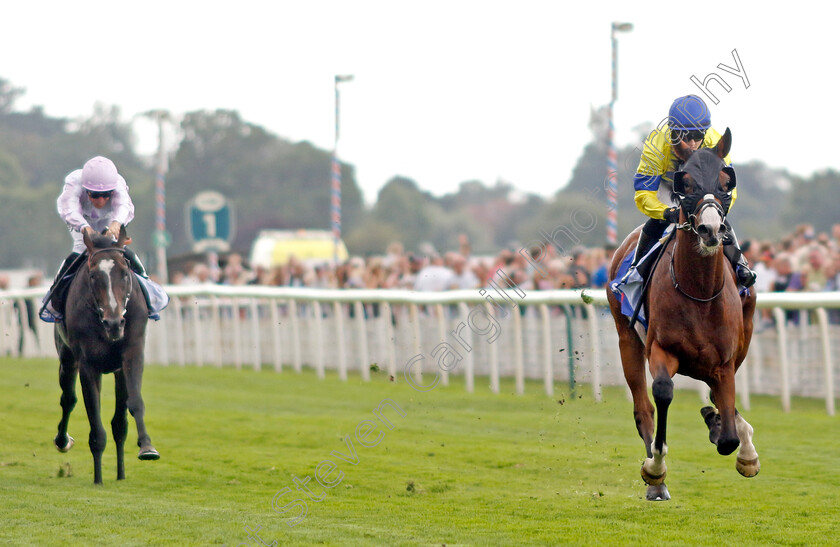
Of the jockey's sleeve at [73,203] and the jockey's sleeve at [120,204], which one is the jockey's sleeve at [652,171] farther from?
the jockey's sleeve at [73,203]

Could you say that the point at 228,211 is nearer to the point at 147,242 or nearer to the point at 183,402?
the point at 183,402

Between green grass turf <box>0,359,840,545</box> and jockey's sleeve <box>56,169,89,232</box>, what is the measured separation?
1.60m

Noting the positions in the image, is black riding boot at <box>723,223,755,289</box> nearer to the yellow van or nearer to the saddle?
the saddle

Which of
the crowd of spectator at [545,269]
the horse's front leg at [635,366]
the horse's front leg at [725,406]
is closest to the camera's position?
the horse's front leg at [725,406]

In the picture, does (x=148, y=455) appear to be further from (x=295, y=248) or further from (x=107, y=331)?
(x=295, y=248)

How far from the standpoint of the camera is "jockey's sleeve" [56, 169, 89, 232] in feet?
26.7

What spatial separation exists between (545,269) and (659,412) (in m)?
8.32

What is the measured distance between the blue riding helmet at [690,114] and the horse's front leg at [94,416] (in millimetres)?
3805

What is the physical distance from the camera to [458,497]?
7539 millimetres

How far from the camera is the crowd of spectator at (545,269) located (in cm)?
1321

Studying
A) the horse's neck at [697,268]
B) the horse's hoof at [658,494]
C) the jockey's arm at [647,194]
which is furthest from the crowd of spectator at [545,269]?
the horse's neck at [697,268]

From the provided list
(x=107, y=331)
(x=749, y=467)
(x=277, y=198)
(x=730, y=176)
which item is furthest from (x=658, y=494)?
(x=277, y=198)

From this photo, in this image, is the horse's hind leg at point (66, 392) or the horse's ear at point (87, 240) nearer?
the horse's ear at point (87, 240)

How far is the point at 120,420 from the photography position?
27.3ft
